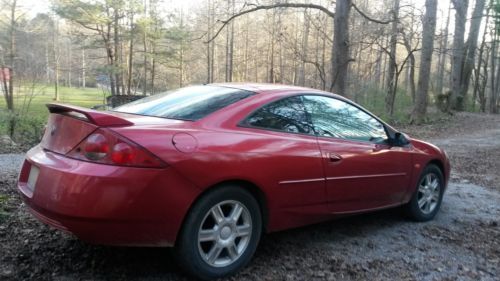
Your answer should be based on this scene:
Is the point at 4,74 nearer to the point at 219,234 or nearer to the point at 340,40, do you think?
the point at 340,40

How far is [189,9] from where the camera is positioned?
4306 centimetres

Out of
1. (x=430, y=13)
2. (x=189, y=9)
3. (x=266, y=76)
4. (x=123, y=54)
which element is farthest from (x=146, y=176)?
(x=266, y=76)

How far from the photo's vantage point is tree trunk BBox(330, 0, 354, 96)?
11.8m

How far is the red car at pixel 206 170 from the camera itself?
120 inches

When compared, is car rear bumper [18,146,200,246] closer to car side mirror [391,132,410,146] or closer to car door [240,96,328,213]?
car door [240,96,328,213]

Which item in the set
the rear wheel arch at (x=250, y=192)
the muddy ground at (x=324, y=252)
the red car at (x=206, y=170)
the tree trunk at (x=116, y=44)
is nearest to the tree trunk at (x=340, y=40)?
the muddy ground at (x=324, y=252)

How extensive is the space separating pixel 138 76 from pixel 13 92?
859 inches

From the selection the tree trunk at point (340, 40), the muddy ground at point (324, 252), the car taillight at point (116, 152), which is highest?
the tree trunk at point (340, 40)

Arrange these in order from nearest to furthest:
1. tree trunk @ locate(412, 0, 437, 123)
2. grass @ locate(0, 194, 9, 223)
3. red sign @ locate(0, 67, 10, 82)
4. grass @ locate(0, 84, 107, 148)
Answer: grass @ locate(0, 194, 9, 223) → grass @ locate(0, 84, 107, 148) → red sign @ locate(0, 67, 10, 82) → tree trunk @ locate(412, 0, 437, 123)

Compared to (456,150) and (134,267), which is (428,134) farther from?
(134,267)

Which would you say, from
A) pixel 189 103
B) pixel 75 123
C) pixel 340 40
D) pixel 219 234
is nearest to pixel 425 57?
pixel 340 40

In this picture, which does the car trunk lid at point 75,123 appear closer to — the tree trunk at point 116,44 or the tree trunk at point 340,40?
the tree trunk at point 340,40

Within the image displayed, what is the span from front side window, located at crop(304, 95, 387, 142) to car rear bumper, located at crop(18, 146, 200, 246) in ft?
5.26

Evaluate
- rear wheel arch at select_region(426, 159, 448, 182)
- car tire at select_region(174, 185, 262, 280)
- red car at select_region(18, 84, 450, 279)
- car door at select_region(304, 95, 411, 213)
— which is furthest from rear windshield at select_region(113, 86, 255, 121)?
rear wheel arch at select_region(426, 159, 448, 182)
